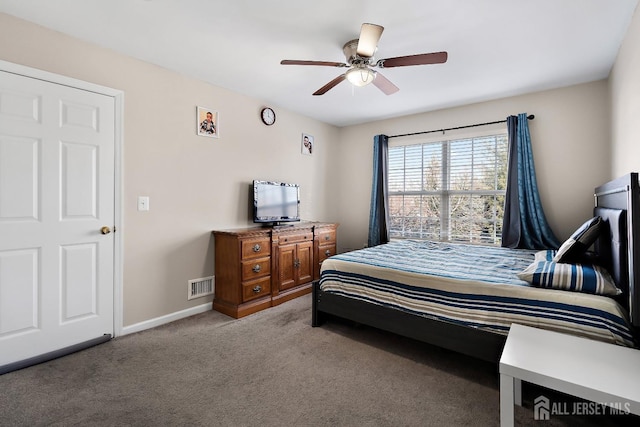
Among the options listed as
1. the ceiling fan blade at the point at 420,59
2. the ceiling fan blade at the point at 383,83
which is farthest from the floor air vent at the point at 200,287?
the ceiling fan blade at the point at 420,59

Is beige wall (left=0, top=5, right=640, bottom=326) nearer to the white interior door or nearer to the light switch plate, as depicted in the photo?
the light switch plate

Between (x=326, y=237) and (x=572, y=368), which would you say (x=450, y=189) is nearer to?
(x=326, y=237)

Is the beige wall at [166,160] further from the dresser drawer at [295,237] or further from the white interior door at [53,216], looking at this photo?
the dresser drawer at [295,237]

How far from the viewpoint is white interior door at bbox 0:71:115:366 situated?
2051 mm

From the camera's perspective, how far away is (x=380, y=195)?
4.51 metres

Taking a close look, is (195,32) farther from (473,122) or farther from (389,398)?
(473,122)

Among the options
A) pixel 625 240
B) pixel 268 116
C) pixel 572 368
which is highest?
pixel 268 116

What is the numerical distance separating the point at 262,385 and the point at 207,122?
2631mm

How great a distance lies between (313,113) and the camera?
4.31 m

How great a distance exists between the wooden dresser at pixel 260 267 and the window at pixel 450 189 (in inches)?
62.3

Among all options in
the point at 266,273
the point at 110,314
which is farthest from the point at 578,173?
the point at 110,314

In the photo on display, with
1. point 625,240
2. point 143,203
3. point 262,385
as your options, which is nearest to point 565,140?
point 625,240

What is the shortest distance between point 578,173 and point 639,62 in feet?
5.22

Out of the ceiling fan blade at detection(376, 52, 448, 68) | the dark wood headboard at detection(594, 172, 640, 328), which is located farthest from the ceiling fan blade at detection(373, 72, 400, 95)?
the dark wood headboard at detection(594, 172, 640, 328)
